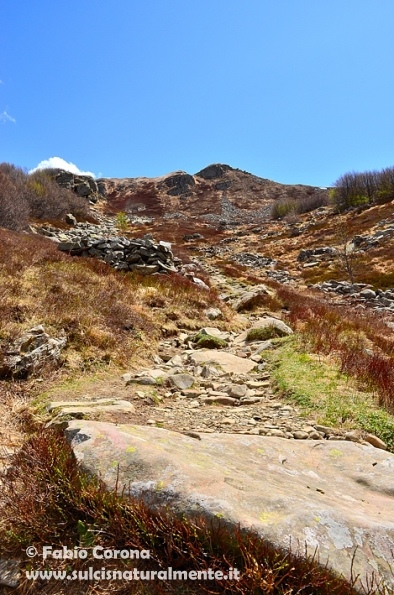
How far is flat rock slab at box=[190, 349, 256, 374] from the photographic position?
788cm

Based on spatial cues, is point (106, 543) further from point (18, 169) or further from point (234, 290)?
point (18, 169)

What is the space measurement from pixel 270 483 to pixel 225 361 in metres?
5.21

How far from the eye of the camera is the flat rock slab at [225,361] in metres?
7.88

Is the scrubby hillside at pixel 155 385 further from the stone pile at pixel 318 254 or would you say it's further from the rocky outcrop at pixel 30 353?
the stone pile at pixel 318 254

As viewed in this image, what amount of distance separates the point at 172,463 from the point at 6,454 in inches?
81.4

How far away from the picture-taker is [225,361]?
8266 millimetres

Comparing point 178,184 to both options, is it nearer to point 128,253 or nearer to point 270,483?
point 128,253

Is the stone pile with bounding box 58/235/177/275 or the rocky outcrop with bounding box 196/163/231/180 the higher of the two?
the rocky outcrop with bounding box 196/163/231/180

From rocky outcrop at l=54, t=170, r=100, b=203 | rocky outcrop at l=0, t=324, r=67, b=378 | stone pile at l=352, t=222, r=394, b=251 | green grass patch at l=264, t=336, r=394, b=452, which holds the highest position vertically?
rocky outcrop at l=54, t=170, r=100, b=203

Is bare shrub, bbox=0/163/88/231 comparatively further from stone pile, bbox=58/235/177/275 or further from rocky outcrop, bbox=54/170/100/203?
rocky outcrop, bbox=54/170/100/203

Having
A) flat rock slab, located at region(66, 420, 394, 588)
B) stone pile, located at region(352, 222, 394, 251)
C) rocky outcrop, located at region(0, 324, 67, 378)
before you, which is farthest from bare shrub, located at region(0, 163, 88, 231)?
stone pile, located at region(352, 222, 394, 251)

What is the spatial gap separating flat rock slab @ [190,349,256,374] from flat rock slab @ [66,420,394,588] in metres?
3.54

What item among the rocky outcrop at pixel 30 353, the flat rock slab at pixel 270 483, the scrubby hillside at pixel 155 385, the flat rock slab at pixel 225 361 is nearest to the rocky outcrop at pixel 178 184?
the scrubby hillside at pixel 155 385

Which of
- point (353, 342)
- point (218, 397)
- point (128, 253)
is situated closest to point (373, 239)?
point (128, 253)
